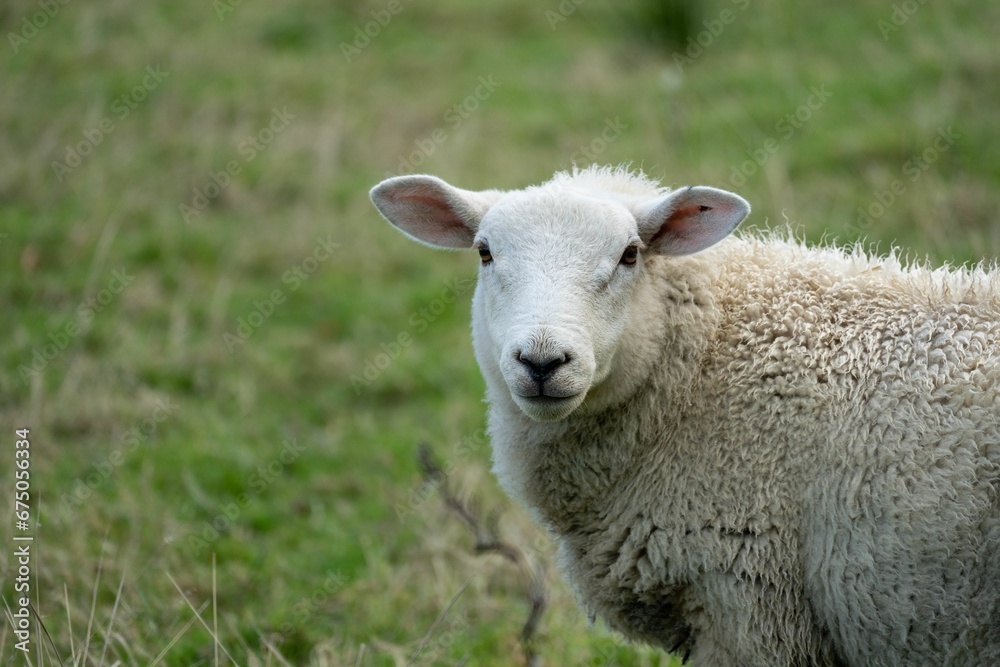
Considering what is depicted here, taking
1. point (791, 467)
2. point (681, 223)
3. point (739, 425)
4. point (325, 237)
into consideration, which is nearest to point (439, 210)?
point (681, 223)

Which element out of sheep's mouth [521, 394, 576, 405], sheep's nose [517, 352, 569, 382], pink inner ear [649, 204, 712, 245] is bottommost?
sheep's mouth [521, 394, 576, 405]

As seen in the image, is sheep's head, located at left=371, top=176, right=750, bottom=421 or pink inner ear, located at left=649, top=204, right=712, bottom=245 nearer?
sheep's head, located at left=371, top=176, right=750, bottom=421

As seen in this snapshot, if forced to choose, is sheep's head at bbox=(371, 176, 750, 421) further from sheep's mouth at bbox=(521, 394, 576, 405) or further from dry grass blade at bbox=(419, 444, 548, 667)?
dry grass blade at bbox=(419, 444, 548, 667)

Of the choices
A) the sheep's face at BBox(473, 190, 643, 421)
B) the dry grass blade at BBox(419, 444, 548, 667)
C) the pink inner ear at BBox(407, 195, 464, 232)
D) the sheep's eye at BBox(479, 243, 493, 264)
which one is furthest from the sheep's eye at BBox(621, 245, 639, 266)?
the dry grass blade at BBox(419, 444, 548, 667)

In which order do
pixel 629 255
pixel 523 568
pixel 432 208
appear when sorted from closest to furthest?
Answer: pixel 629 255 → pixel 432 208 → pixel 523 568

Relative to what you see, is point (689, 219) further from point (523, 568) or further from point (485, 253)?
point (523, 568)

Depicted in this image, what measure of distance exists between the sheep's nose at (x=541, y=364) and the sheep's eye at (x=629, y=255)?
1.77ft

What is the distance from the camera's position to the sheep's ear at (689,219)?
3328 millimetres

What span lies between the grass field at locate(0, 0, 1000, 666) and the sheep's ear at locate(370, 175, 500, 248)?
4.98 feet

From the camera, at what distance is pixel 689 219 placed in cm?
343

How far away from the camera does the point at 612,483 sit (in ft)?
11.1

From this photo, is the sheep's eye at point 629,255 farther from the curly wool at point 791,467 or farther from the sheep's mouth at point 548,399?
the sheep's mouth at point 548,399

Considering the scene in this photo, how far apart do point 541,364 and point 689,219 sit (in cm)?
85

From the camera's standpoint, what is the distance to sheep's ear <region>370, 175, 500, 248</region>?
3633mm
